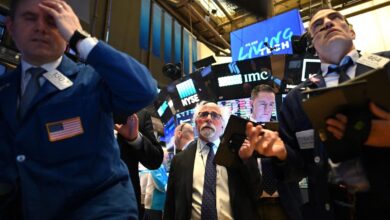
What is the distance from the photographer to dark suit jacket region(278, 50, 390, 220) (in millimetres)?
1177

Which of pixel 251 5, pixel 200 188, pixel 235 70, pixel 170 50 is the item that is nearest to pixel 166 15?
pixel 170 50

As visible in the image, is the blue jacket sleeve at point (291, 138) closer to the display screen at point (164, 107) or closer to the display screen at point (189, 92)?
the display screen at point (189, 92)

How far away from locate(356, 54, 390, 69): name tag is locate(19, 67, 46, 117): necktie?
1.44m

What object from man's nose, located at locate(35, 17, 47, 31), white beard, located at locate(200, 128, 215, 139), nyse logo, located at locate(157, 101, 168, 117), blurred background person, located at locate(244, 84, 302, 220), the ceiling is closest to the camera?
man's nose, located at locate(35, 17, 47, 31)

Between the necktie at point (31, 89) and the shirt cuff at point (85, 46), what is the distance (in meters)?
0.23

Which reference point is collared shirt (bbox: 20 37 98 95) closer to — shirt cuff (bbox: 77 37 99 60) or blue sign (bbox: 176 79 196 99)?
shirt cuff (bbox: 77 37 99 60)

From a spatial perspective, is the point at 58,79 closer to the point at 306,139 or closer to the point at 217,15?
the point at 306,139

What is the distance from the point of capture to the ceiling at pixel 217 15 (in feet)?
25.7

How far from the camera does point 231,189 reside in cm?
215

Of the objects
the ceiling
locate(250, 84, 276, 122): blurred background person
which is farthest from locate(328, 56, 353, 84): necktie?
the ceiling

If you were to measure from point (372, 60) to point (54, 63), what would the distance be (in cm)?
144

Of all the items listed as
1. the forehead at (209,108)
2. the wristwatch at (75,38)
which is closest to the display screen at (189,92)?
the forehead at (209,108)

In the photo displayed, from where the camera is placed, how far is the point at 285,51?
503 centimetres

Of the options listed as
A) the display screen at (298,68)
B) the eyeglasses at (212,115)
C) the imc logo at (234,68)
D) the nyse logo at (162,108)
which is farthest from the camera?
the nyse logo at (162,108)
